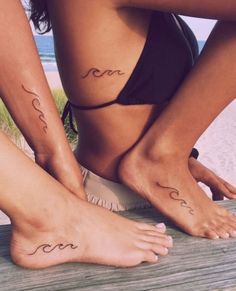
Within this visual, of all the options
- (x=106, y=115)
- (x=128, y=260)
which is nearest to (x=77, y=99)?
(x=106, y=115)

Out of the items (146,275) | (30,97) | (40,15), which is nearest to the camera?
(146,275)

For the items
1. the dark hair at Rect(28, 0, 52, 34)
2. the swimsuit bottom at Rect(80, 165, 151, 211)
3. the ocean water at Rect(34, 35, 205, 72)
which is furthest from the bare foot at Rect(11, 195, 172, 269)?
the ocean water at Rect(34, 35, 205, 72)

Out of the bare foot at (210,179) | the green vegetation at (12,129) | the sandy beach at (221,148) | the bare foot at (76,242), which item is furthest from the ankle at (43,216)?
the green vegetation at (12,129)

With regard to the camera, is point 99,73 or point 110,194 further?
point 110,194

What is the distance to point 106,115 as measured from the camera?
1.32 meters

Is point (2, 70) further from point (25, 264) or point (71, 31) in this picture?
point (25, 264)

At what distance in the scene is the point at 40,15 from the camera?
1395 millimetres

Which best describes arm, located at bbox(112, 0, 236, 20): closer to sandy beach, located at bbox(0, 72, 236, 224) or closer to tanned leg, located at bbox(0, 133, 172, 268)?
tanned leg, located at bbox(0, 133, 172, 268)

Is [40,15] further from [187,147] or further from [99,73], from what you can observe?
[187,147]

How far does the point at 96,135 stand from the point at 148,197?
25 cm

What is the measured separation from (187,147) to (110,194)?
0.99 feet

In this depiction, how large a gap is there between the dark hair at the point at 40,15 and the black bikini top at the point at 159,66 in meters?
0.29

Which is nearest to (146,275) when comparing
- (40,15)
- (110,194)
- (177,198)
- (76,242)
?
(76,242)

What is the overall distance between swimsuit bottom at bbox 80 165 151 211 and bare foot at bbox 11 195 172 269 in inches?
11.6
